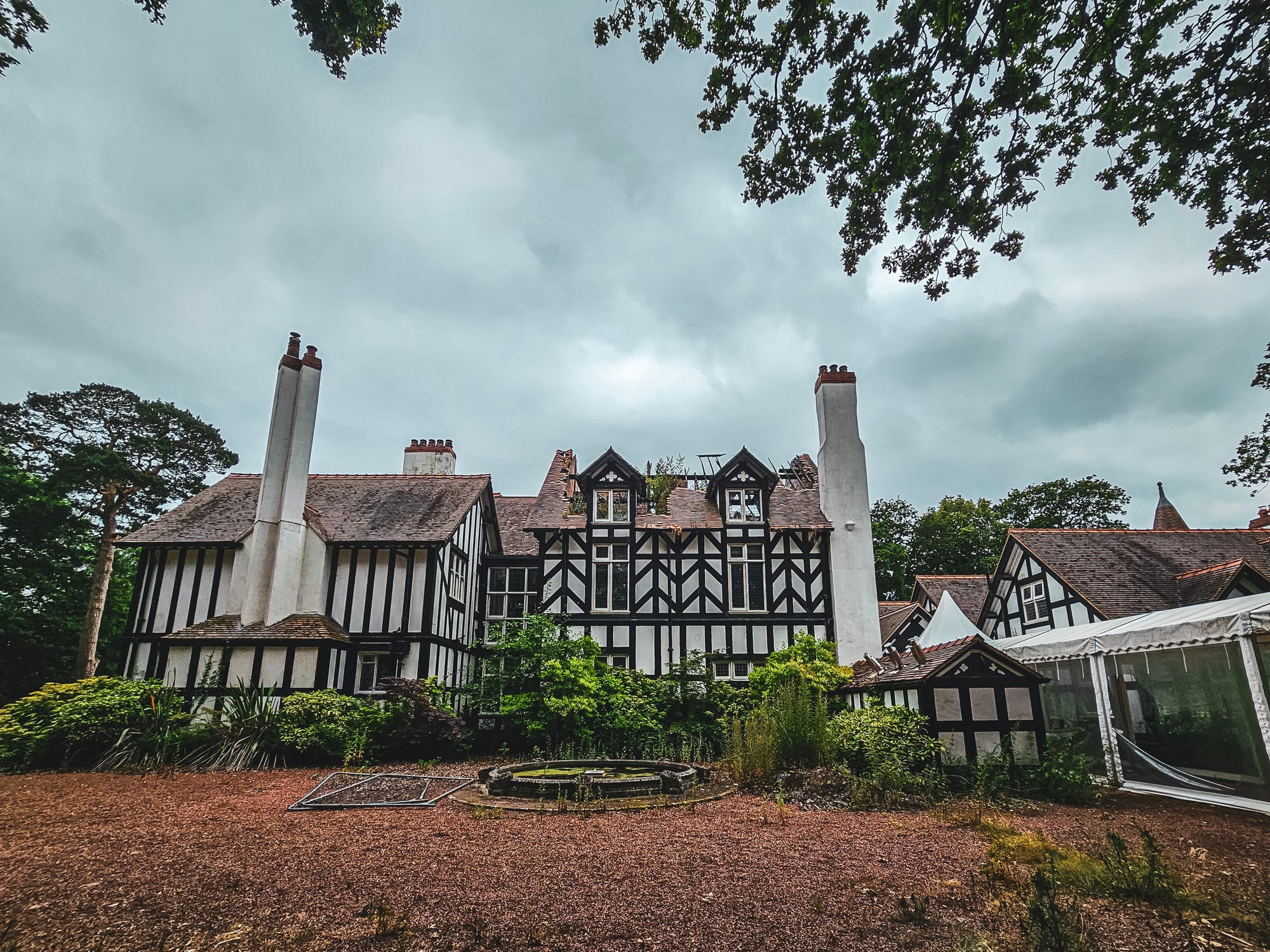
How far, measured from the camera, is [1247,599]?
8859 mm

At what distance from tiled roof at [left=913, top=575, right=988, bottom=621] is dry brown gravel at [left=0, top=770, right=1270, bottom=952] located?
13.1m

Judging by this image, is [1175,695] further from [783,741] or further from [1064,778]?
[783,741]

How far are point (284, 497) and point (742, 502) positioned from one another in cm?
1098

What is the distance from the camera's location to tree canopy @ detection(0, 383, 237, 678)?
65.1 ft

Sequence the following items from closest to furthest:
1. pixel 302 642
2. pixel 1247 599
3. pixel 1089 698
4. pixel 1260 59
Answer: pixel 1260 59, pixel 1247 599, pixel 1089 698, pixel 302 642

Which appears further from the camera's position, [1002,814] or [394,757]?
[394,757]

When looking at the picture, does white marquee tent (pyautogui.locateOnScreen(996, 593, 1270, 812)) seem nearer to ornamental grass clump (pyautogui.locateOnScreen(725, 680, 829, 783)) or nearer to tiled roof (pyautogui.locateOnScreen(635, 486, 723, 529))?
ornamental grass clump (pyautogui.locateOnScreen(725, 680, 829, 783))

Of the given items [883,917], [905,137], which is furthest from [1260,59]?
[883,917]

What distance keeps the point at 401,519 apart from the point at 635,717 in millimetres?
7495

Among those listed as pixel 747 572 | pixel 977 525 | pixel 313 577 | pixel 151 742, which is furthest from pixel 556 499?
pixel 977 525

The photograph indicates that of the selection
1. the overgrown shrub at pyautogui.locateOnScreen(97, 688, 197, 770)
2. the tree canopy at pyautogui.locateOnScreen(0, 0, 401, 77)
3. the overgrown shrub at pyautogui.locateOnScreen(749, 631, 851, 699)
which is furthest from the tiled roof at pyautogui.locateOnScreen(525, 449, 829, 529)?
the tree canopy at pyautogui.locateOnScreen(0, 0, 401, 77)

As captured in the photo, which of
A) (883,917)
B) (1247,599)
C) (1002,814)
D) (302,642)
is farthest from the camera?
(302,642)

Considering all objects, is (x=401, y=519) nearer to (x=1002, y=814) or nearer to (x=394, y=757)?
(x=394, y=757)

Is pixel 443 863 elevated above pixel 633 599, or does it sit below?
below
